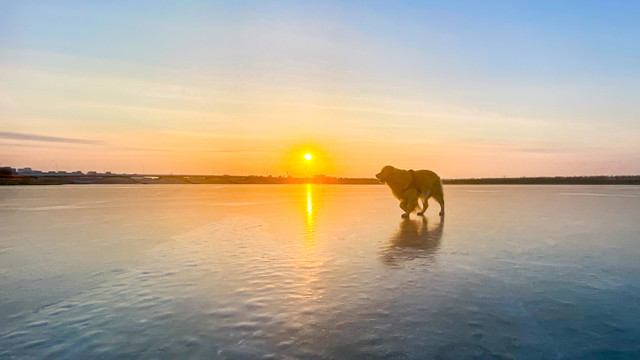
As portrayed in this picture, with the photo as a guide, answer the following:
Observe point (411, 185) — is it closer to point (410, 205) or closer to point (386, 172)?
point (410, 205)

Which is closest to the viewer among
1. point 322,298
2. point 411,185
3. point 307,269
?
point 322,298

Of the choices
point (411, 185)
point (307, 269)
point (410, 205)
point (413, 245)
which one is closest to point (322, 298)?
point (307, 269)

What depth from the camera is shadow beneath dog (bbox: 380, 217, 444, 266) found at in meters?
7.75

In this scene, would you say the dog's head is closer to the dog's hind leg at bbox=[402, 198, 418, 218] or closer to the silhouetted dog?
the silhouetted dog

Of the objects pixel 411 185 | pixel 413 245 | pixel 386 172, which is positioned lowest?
pixel 413 245

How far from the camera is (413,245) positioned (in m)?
9.47

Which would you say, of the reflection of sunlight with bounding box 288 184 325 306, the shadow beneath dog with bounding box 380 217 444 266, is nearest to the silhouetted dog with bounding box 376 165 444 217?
the shadow beneath dog with bounding box 380 217 444 266

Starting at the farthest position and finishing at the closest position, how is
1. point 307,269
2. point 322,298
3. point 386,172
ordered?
point 386,172 < point 307,269 < point 322,298

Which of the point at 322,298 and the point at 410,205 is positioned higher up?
the point at 410,205

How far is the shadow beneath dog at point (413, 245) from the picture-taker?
775 cm

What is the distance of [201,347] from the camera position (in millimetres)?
3645

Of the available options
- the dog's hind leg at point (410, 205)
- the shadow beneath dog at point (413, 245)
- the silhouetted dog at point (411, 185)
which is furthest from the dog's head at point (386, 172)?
the shadow beneath dog at point (413, 245)

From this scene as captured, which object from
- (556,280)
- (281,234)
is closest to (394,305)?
(556,280)

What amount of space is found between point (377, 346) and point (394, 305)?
125 cm
